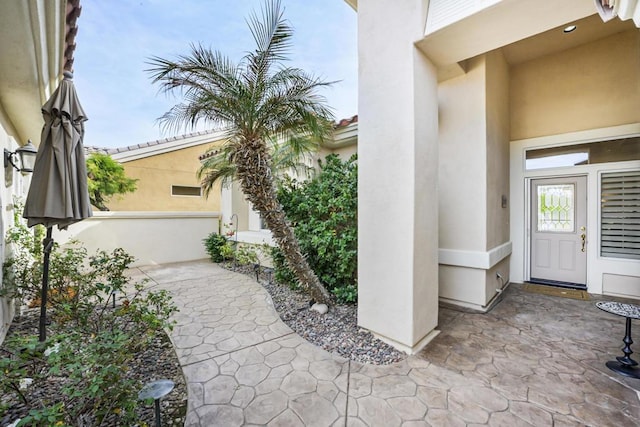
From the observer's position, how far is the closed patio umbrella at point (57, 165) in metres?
3.46

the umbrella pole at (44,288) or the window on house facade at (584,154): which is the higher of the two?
the window on house facade at (584,154)

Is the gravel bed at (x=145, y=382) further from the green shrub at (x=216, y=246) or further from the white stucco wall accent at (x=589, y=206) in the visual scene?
the white stucco wall accent at (x=589, y=206)

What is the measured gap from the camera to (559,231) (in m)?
6.70

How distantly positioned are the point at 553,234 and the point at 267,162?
24.0ft

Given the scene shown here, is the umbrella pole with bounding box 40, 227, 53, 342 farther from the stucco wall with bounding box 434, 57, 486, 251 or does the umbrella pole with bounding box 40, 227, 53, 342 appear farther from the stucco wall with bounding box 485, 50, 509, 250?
the stucco wall with bounding box 485, 50, 509, 250

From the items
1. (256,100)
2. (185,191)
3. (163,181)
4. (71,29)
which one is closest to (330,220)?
(256,100)

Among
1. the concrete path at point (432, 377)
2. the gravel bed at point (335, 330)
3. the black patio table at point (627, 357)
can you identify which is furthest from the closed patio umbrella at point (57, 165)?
the black patio table at point (627, 357)

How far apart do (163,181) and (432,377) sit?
14984mm

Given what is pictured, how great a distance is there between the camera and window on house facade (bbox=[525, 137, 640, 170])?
230 inches

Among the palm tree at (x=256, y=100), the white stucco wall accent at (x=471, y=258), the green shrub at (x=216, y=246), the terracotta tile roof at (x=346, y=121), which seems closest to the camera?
the palm tree at (x=256, y=100)

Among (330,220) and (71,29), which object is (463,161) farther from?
(71,29)

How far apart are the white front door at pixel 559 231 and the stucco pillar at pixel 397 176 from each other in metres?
4.64

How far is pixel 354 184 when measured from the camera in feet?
18.0

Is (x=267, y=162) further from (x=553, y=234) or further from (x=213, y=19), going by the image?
(x=553, y=234)
